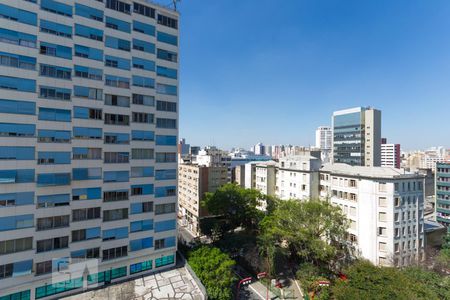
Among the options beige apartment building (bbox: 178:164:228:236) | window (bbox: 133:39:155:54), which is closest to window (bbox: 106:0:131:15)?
window (bbox: 133:39:155:54)

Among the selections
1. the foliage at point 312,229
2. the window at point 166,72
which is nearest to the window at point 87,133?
the window at point 166,72

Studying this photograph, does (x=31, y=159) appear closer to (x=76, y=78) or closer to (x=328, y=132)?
(x=76, y=78)

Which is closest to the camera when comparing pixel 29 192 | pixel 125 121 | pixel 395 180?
pixel 29 192

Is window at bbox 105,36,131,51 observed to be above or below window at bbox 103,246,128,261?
above

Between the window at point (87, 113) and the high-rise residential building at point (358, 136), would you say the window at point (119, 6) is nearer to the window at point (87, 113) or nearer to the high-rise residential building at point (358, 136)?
the window at point (87, 113)

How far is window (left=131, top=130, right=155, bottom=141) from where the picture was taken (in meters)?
30.1

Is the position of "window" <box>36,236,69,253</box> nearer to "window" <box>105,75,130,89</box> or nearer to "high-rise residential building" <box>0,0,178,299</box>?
"high-rise residential building" <box>0,0,178,299</box>

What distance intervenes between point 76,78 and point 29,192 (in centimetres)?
1336

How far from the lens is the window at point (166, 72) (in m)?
32.0

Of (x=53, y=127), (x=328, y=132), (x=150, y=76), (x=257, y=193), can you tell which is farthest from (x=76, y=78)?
(x=328, y=132)

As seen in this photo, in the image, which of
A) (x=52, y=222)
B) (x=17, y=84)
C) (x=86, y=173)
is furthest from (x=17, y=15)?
(x=52, y=222)

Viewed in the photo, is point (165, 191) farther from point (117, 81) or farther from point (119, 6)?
point (119, 6)

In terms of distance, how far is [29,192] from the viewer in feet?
80.3

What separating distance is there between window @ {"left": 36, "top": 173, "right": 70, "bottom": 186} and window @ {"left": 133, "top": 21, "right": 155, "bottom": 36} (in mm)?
20204
